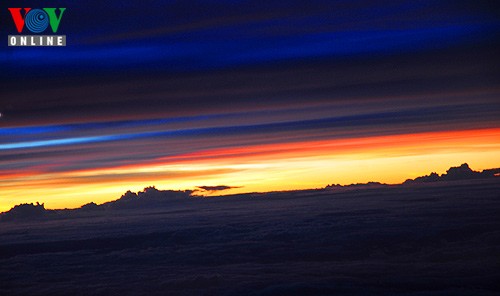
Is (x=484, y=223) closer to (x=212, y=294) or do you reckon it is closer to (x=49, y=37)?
(x=212, y=294)

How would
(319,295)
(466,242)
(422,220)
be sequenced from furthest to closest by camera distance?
(422,220) → (466,242) → (319,295)

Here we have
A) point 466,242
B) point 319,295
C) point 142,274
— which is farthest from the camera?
point 466,242

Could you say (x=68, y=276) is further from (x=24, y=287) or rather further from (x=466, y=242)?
(x=466, y=242)

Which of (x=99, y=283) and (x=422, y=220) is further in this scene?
(x=422, y=220)

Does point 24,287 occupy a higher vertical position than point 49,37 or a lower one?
lower

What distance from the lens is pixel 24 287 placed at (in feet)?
117

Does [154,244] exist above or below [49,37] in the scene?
below

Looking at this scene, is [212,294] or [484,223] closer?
[212,294]

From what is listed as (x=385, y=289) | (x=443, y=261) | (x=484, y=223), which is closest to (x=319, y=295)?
(x=385, y=289)

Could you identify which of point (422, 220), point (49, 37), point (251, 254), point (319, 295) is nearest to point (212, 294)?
point (319, 295)

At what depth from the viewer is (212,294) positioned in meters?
27.6

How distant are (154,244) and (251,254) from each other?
1065 inches

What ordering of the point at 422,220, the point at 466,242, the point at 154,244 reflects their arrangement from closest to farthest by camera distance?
the point at 466,242 < the point at 154,244 < the point at 422,220

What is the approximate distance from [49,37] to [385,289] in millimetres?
19550
